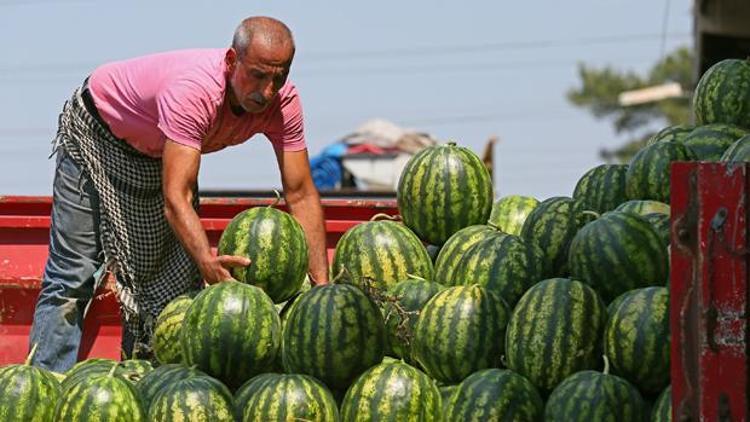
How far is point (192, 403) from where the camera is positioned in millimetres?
4617

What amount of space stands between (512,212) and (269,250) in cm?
123

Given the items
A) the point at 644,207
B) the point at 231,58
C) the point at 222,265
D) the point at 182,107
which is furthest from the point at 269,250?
the point at 644,207

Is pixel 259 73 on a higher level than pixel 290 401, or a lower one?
higher

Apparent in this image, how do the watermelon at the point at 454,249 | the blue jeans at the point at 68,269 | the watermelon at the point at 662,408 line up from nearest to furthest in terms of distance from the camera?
1. the watermelon at the point at 662,408
2. the watermelon at the point at 454,249
3. the blue jeans at the point at 68,269

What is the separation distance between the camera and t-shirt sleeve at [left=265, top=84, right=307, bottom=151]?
6.30 m

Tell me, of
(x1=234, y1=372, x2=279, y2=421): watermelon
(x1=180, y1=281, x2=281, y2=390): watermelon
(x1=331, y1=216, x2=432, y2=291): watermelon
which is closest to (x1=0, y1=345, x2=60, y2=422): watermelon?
(x1=180, y1=281, x2=281, y2=390): watermelon

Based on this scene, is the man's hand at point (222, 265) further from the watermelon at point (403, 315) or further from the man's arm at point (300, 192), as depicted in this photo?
the man's arm at point (300, 192)

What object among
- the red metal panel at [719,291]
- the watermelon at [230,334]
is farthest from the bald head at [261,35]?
the red metal panel at [719,291]

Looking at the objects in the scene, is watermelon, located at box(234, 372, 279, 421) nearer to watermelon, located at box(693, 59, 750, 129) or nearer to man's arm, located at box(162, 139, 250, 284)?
man's arm, located at box(162, 139, 250, 284)

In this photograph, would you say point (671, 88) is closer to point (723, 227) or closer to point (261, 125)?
point (261, 125)

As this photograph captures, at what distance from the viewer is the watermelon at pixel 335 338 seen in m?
4.85

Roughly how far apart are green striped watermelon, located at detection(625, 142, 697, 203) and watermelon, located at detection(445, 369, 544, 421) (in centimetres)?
135

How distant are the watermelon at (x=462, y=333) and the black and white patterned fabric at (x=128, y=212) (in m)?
1.92

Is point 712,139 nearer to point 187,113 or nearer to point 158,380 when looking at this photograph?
point 187,113
